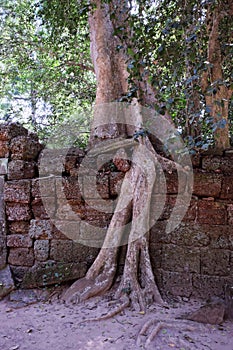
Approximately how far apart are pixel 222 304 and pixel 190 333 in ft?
2.05

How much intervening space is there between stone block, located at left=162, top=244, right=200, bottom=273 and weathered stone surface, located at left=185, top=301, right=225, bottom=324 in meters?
0.63

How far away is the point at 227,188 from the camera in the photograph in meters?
3.97

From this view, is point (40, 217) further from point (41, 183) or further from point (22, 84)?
point (22, 84)

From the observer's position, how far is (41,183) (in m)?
4.38

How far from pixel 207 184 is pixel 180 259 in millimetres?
1029

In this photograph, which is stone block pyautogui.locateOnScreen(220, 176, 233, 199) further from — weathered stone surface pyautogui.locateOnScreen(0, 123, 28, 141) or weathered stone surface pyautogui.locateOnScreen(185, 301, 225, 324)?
weathered stone surface pyautogui.locateOnScreen(0, 123, 28, 141)

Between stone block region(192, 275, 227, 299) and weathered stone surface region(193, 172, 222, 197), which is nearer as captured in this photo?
stone block region(192, 275, 227, 299)

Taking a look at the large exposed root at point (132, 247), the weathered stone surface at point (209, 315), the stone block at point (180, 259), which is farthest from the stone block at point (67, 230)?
the weathered stone surface at point (209, 315)

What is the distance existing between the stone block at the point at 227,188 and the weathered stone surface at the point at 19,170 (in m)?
2.69

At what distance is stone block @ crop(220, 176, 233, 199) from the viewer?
13.0ft

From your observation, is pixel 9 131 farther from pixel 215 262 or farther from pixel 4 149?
pixel 215 262

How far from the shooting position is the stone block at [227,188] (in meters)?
3.96

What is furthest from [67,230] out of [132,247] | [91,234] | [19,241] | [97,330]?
[97,330]

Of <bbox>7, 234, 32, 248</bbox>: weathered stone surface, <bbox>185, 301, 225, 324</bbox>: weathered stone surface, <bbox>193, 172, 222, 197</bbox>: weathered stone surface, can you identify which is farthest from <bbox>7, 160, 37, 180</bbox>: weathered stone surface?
<bbox>185, 301, 225, 324</bbox>: weathered stone surface
